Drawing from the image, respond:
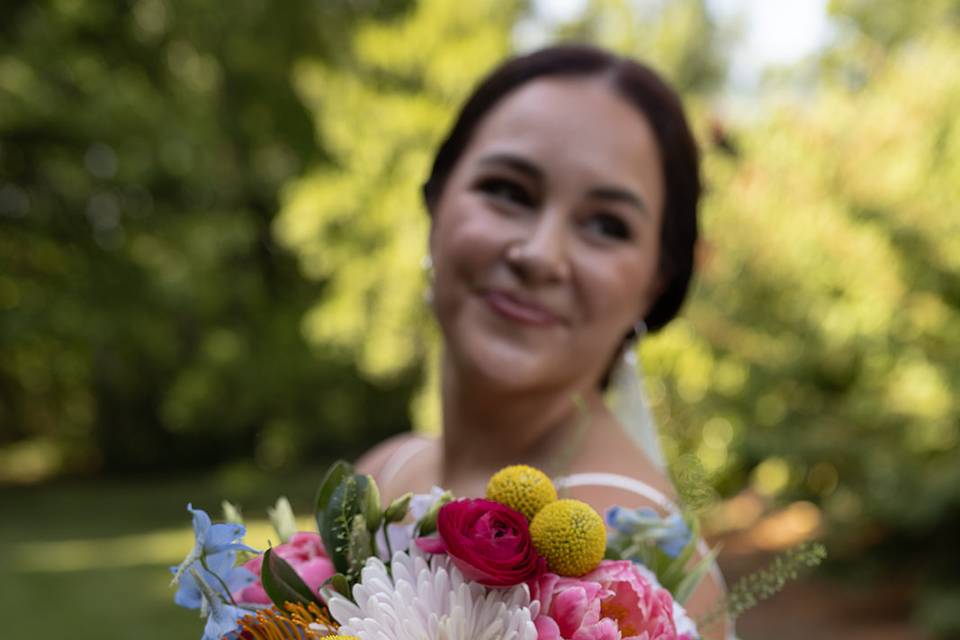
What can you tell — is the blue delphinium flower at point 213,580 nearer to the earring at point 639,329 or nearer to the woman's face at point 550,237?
the woman's face at point 550,237

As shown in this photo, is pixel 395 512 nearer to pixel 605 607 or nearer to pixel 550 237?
pixel 605 607

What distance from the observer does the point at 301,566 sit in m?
1.13

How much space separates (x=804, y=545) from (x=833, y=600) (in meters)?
8.11

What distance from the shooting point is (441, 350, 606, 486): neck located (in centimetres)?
167

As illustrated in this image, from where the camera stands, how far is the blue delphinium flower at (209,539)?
1.02 metres

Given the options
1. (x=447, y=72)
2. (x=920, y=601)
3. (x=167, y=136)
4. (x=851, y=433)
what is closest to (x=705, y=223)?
(x=851, y=433)

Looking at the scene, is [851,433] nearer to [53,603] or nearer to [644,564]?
[644,564]

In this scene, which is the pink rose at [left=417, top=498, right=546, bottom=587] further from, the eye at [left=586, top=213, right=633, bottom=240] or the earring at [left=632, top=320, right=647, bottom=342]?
the earring at [left=632, top=320, right=647, bottom=342]

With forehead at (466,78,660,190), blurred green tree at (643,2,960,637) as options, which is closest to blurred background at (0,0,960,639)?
blurred green tree at (643,2,960,637)

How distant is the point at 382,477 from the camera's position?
216cm

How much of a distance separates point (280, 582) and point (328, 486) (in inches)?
5.4

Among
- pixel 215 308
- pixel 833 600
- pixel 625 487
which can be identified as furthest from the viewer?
pixel 215 308

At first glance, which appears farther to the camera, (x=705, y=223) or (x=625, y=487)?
(x=705, y=223)

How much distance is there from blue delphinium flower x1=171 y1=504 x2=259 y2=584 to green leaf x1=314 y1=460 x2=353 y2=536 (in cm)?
13
